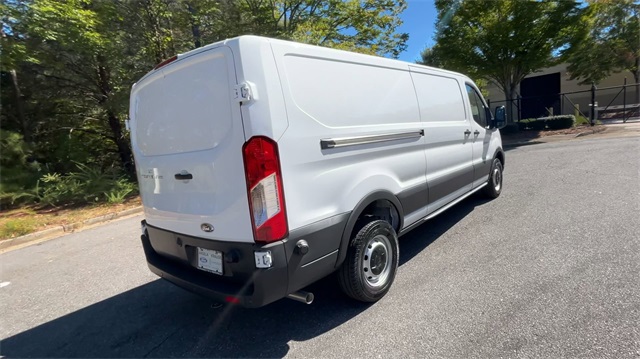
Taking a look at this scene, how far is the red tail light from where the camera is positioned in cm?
214

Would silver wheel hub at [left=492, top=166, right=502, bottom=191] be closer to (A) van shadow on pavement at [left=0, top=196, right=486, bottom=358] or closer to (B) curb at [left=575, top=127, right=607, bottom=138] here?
(A) van shadow on pavement at [left=0, top=196, right=486, bottom=358]

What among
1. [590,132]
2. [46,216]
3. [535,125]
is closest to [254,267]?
[46,216]

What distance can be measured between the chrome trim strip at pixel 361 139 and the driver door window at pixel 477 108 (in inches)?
79.7

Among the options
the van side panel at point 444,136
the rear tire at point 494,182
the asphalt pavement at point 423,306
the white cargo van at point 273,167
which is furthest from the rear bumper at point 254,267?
the rear tire at point 494,182

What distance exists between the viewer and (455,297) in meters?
2.89

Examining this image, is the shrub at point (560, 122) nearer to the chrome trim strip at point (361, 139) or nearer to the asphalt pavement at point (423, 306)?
the asphalt pavement at point (423, 306)

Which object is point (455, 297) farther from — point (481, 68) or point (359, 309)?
point (481, 68)

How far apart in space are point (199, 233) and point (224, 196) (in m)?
0.45

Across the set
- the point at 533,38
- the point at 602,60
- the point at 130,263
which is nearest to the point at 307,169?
the point at 130,263

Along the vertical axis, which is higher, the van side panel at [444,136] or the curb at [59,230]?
the van side panel at [444,136]

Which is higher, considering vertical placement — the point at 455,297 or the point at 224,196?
the point at 224,196

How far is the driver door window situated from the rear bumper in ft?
11.4

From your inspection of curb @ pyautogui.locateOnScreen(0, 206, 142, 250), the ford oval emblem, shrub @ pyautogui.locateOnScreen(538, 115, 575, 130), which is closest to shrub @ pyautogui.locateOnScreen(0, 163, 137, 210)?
curb @ pyautogui.locateOnScreen(0, 206, 142, 250)

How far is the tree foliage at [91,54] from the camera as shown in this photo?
26.3 ft
